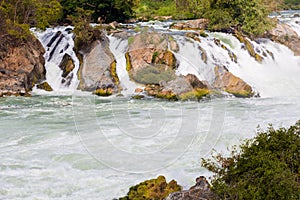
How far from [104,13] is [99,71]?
840 centimetres

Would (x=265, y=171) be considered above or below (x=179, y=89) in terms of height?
above

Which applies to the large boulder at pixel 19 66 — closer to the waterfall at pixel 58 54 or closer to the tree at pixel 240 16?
the waterfall at pixel 58 54

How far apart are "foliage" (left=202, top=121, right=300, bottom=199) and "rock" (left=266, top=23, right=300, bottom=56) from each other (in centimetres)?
1711

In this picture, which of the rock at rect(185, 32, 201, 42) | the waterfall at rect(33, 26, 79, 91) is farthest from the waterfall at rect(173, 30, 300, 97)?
the waterfall at rect(33, 26, 79, 91)

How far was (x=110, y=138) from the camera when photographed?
34.6 feet

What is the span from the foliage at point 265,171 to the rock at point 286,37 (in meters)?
17.1

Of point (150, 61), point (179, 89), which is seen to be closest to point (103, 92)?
point (150, 61)

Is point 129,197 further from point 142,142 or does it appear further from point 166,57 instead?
point 166,57

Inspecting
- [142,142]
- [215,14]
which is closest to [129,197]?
[142,142]

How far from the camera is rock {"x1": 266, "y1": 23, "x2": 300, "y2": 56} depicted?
22.7m

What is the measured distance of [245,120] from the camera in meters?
12.1

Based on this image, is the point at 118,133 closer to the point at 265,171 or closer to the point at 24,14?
the point at 265,171

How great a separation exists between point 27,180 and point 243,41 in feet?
48.1

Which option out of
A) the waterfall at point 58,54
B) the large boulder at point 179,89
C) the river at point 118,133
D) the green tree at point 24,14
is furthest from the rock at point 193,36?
the green tree at point 24,14
